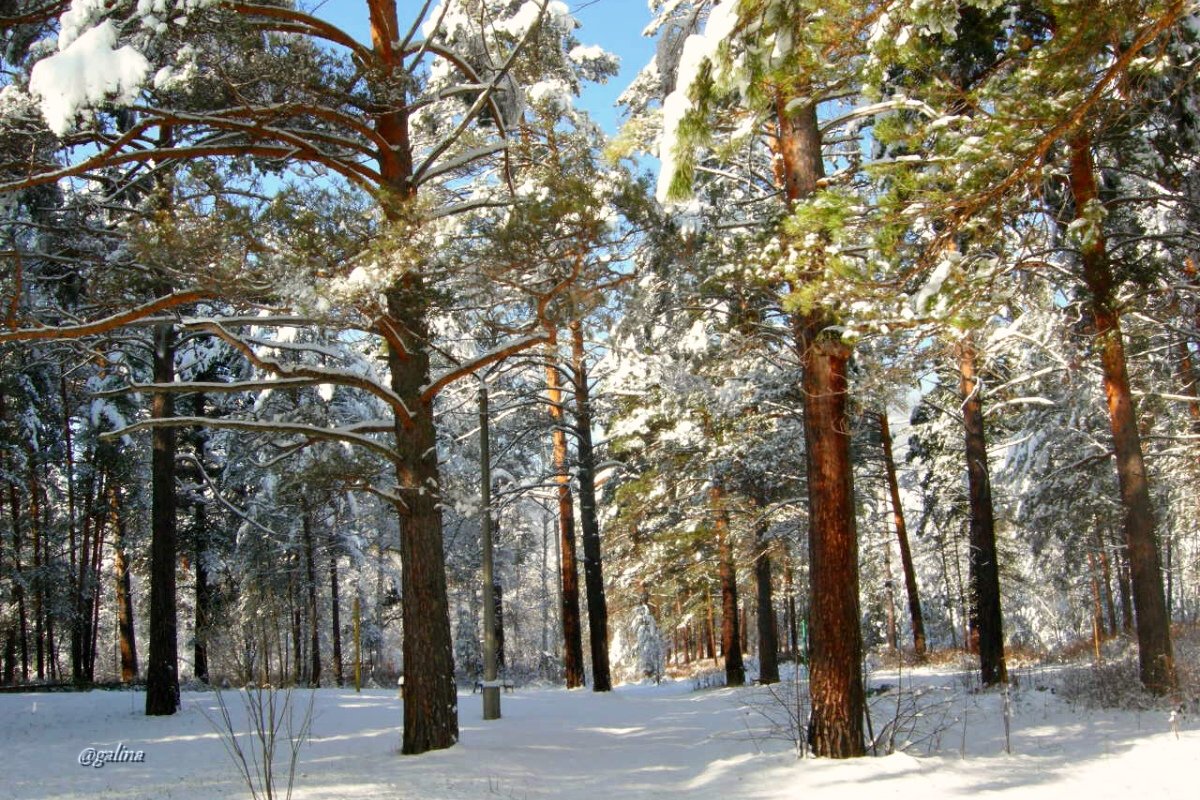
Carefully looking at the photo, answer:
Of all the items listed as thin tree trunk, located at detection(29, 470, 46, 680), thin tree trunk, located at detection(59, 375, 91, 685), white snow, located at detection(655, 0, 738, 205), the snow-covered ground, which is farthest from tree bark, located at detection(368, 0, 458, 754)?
thin tree trunk, located at detection(29, 470, 46, 680)

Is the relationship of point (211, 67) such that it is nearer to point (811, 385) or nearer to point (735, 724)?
point (811, 385)

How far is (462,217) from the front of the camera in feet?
28.6

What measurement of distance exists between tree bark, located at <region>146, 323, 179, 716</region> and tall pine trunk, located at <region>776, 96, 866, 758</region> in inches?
403

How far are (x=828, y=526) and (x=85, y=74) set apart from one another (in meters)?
6.88

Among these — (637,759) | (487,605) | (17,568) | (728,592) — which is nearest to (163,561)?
(487,605)

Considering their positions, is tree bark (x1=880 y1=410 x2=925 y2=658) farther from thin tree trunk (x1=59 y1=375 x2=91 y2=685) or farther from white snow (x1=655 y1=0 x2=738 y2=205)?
thin tree trunk (x1=59 y1=375 x2=91 y2=685)

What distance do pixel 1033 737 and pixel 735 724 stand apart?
12.6 ft

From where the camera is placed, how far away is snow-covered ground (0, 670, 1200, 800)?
6410 mm

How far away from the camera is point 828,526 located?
24.4 feet

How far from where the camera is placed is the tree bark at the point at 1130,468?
30.8ft

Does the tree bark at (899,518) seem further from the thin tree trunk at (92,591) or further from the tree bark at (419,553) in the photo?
the thin tree trunk at (92,591)

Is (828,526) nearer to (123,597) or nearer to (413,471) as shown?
(413,471)

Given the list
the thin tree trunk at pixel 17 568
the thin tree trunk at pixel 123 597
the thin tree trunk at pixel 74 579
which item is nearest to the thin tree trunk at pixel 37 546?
the thin tree trunk at pixel 17 568

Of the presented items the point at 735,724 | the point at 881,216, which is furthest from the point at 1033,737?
the point at 881,216
